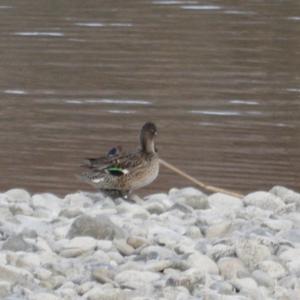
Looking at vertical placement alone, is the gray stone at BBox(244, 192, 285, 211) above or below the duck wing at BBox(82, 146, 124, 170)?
below

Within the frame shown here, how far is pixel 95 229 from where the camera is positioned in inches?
287

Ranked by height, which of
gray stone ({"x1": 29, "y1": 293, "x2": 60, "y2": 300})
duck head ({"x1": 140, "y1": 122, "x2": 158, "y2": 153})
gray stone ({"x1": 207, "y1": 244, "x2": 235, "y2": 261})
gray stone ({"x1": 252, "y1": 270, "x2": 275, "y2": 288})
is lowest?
gray stone ({"x1": 252, "y1": 270, "x2": 275, "y2": 288})

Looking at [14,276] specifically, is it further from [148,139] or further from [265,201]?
[148,139]

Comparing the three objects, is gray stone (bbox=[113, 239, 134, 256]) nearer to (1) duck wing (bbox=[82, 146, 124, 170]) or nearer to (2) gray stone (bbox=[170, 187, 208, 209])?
(2) gray stone (bbox=[170, 187, 208, 209])

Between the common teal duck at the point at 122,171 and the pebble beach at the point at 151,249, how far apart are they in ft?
0.88

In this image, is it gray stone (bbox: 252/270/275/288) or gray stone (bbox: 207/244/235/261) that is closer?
gray stone (bbox: 252/270/275/288)

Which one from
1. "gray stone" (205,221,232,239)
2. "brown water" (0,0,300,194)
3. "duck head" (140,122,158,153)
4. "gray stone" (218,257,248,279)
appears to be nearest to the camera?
"gray stone" (218,257,248,279)

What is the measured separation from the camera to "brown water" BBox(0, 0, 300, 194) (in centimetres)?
1096

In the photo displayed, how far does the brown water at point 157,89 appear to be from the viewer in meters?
11.0

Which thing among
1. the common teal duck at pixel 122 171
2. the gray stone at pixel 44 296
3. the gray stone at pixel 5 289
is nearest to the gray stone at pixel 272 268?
the gray stone at pixel 44 296

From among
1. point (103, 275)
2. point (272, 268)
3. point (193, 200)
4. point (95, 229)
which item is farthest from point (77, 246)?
point (193, 200)

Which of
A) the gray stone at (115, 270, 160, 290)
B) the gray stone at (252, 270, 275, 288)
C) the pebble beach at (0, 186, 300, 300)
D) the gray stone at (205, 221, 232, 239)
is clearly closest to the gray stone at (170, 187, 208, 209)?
the pebble beach at (0, 186, 300, 300)

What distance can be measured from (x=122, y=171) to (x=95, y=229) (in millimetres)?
1610

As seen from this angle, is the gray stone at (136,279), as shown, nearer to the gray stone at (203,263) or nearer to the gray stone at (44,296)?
the gray stone at (203,263)
